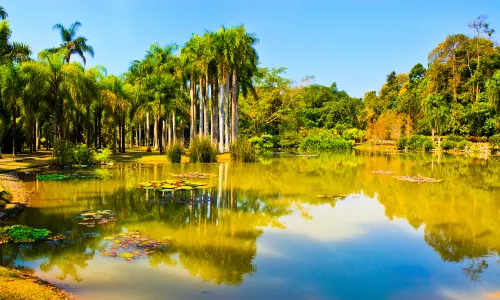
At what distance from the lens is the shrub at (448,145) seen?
53750mm

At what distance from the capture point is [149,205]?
12.8 meters

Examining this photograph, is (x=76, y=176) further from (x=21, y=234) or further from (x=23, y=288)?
(x=23, y=288)

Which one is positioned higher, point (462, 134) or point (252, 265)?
point (462, 134)

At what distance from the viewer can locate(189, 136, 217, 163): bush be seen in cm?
2892

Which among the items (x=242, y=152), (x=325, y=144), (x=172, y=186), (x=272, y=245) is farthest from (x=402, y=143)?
(x=272, y=245)

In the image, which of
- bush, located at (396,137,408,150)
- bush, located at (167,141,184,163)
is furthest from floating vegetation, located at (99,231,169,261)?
bush, located at (396,137,408,150)

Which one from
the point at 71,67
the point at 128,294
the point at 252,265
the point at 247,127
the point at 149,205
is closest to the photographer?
the point at 128,294

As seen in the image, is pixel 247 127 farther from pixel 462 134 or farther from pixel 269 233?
pixel 269 233

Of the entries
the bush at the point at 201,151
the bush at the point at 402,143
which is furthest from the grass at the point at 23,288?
the bush at the point at 402,143

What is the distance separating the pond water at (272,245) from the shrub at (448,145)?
1635 inches

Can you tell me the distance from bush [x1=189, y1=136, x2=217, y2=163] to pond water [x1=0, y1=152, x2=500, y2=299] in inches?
495

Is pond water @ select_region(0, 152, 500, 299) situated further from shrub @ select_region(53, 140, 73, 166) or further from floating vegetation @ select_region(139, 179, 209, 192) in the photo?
shrub @ select_region(53, 140, 73, 166)

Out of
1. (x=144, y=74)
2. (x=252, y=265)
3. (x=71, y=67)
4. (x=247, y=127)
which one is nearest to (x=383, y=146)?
(x=247, y=127)

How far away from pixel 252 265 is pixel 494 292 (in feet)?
13.4
